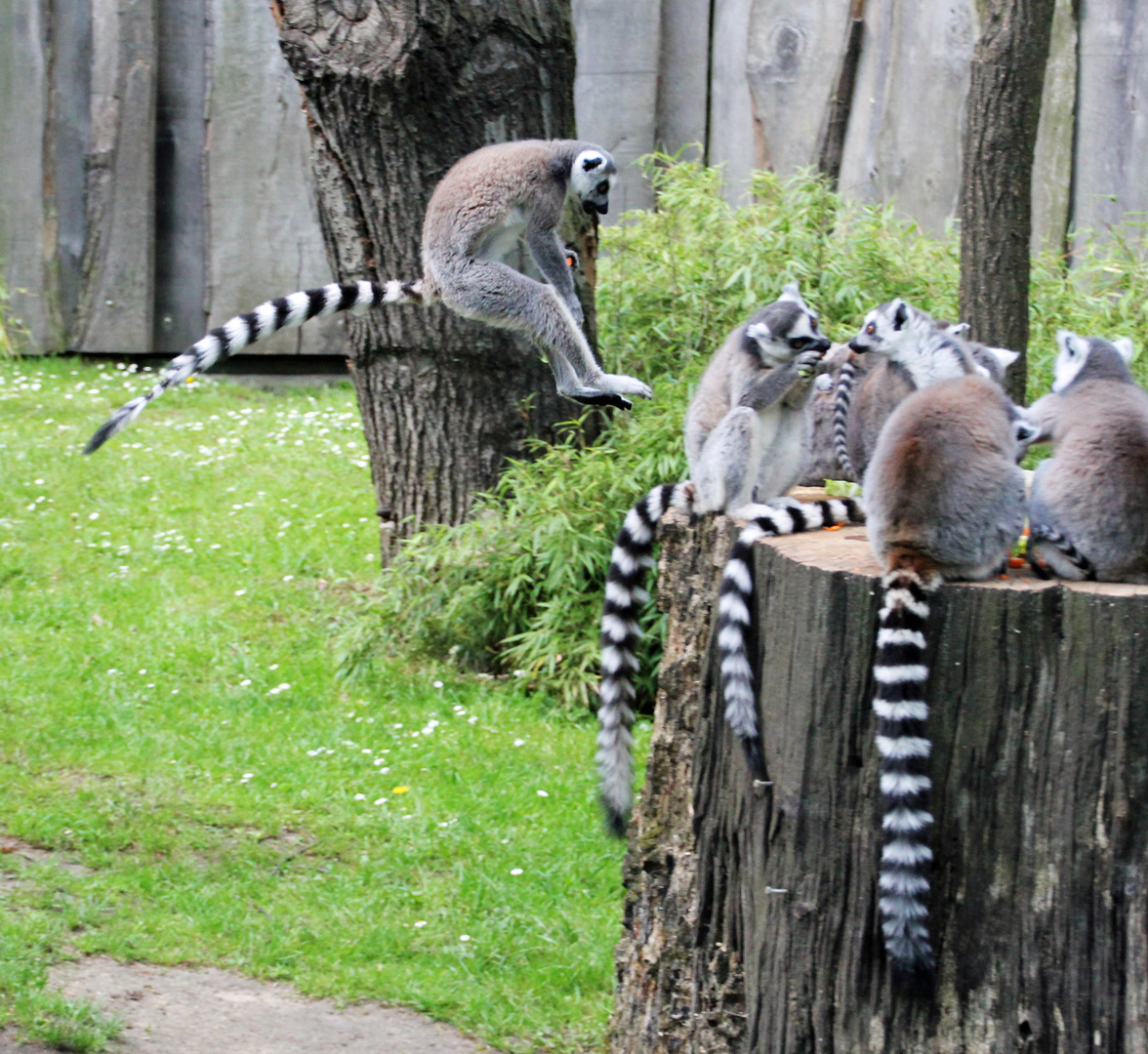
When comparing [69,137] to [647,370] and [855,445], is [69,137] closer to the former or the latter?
[647,370]

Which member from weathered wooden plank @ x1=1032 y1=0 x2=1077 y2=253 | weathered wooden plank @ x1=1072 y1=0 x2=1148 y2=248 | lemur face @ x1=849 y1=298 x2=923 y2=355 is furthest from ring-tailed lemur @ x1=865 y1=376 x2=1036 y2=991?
weathered wooden plank @ x1=1032 y1=0 x2=1077 y2=253

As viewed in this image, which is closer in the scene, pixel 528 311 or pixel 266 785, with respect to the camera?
pixel 528 311

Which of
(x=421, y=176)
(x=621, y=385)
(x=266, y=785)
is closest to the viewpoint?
(x=621, y=385)

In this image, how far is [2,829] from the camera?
4.26 metres

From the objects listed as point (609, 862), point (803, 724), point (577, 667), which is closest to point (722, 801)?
point (803, 724)

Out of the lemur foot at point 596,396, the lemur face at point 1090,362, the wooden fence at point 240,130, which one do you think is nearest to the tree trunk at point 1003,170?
the lemur face at point 1090,362

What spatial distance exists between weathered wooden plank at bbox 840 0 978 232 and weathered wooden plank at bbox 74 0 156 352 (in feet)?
16.8

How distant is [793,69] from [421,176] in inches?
134

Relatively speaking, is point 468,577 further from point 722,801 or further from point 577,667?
point 722,801

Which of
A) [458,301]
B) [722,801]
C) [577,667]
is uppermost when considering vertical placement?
[458,301]

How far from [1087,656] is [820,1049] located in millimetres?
932

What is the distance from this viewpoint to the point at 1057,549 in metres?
2.44

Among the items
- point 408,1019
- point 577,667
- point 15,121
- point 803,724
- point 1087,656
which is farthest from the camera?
point 15,121

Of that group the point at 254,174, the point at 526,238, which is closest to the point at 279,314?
the point at 526,238
